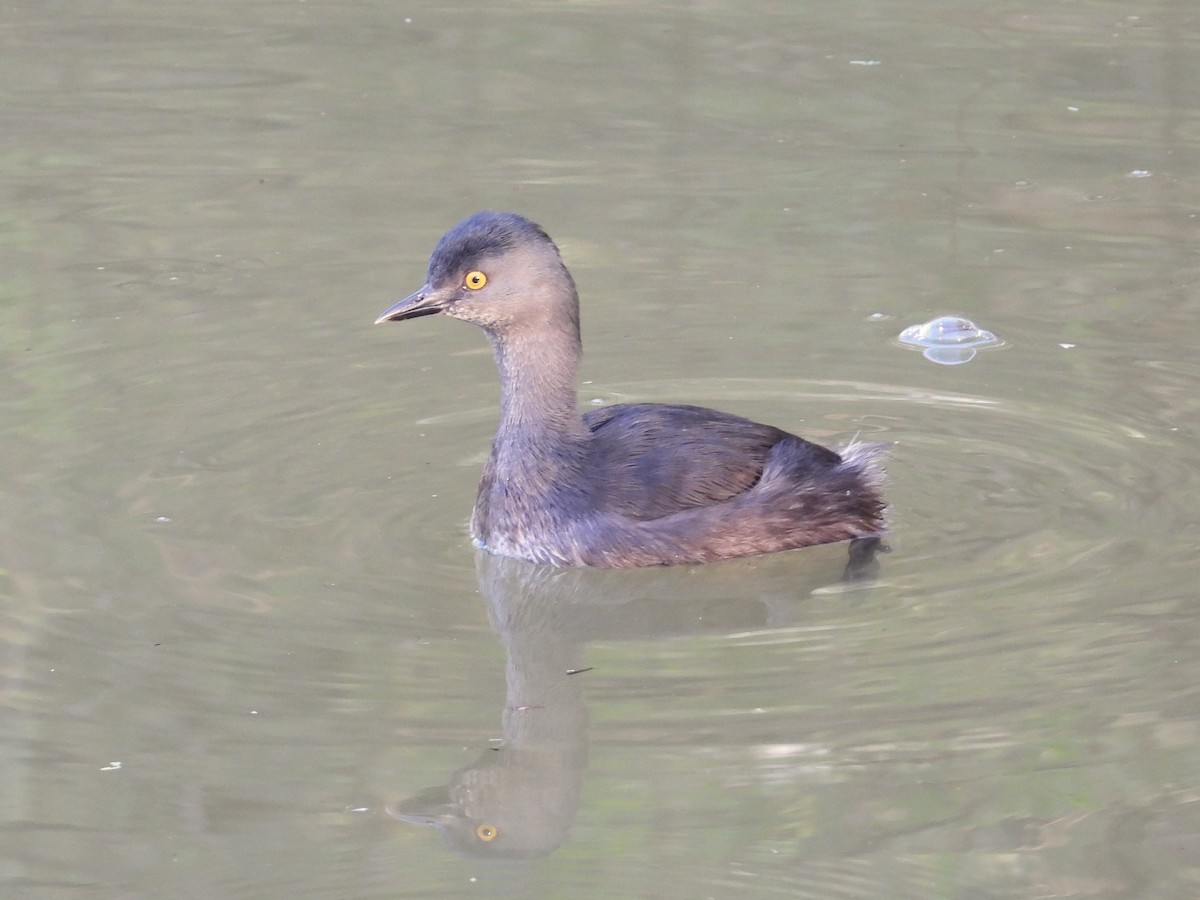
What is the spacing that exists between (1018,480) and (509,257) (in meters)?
2.04

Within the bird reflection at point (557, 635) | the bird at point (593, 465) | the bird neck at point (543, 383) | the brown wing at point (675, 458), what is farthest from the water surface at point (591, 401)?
the bird neck at point (543, 383)

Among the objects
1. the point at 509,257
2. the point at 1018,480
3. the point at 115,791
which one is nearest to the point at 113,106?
the point at 509,257

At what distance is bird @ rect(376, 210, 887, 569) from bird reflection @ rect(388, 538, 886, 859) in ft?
0.28

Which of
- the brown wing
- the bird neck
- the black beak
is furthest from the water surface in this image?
the black beak

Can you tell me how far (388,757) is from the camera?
18.3 ft

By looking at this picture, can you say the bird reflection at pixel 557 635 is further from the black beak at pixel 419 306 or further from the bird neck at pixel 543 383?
the black beak at pixel 419 306

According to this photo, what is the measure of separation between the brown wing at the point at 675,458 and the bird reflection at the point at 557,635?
242mm

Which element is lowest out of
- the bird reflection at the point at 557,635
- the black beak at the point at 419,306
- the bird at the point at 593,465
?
the bird reflection at the point at 557,635

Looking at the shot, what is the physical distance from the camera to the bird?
22.9 ft

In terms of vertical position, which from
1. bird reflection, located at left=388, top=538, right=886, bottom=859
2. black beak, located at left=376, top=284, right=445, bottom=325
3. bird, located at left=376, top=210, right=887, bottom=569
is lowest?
bird reflection, located at left=388, top=538, right=886, bottom=859

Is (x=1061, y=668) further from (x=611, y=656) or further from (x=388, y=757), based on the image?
(x=388, y=757)

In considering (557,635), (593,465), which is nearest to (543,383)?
(593,465)

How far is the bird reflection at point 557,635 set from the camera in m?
5.34

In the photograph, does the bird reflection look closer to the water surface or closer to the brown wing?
the water surface
